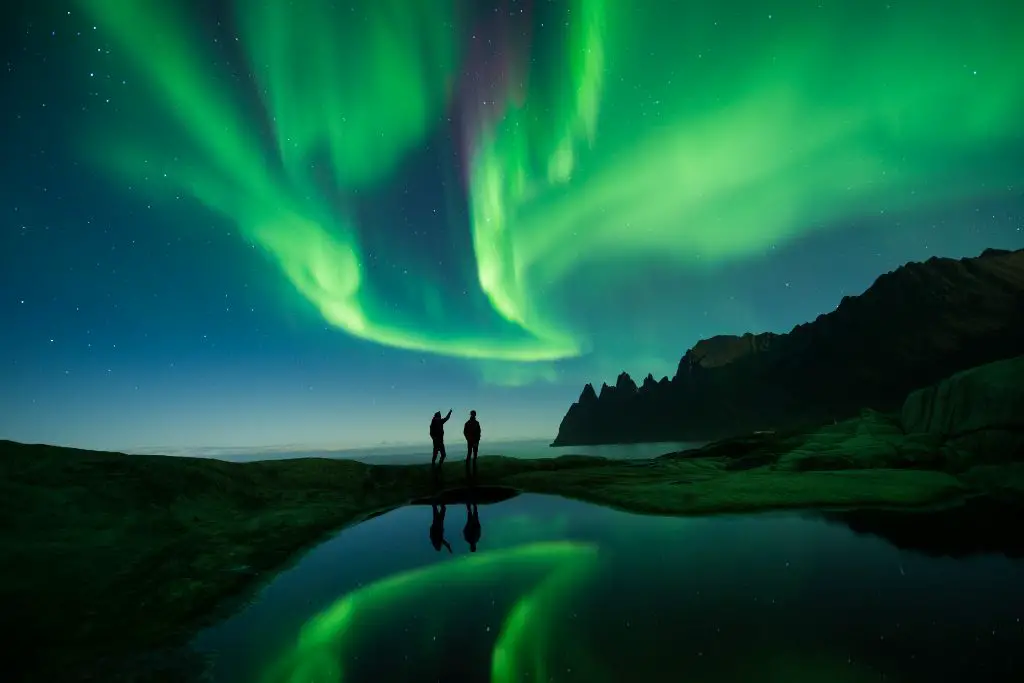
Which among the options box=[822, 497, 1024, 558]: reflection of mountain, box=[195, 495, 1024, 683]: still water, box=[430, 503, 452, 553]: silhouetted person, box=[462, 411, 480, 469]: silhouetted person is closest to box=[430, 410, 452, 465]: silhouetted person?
box=[462, 411, 480, 469]: silhouetted person

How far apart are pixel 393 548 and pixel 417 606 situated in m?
5.39

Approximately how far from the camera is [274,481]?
24.1 metres

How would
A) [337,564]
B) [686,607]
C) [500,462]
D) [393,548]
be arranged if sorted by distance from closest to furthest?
1. [686,607]
2. [337,564]
3. [393,548]
4. [500,462]

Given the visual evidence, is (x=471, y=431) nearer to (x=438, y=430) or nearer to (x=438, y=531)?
(x=438, y=430)

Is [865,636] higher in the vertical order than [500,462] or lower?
lower

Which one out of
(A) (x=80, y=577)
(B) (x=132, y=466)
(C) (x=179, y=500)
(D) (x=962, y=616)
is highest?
(B) (x=132, y=466)

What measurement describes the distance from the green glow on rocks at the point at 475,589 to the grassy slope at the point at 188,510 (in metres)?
2.64

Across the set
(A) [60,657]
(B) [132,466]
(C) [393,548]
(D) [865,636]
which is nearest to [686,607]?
(D) [865,636]

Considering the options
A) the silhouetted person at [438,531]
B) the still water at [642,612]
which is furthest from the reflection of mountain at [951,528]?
the silhouetted person at [438,531]

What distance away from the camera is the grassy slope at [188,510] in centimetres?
904

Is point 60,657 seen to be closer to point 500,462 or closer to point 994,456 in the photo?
point 500,462

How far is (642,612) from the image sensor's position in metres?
8.16

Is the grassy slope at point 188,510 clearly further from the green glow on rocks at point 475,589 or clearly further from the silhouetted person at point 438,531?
the silhouetted person at point 438,531

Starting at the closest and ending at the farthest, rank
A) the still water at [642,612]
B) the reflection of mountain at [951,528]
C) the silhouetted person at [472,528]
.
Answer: the still water at [642,612] → the reflection of mountain at [951,528] → the silhouetted person at [472,528]
